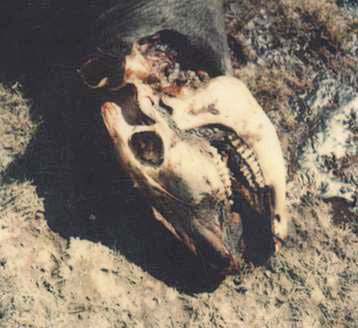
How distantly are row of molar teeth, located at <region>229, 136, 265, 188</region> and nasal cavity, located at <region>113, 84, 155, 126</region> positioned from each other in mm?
503

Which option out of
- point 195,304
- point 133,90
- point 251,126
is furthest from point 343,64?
point 195,304

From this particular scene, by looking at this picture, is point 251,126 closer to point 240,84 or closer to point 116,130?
point 240,84

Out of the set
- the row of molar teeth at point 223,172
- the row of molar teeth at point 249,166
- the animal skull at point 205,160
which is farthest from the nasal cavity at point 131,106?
the row of molar teeth at point 249,166

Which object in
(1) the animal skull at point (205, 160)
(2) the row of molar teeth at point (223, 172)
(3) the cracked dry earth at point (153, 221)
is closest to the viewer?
(1) the animal skull at point (205, 160)

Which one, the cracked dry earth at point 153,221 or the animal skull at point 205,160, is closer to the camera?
the animal skull at point 205,160

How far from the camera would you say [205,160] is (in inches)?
122

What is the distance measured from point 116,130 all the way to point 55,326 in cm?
118

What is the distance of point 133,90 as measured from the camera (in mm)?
3080

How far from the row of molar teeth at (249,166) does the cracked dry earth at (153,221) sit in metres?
0.45

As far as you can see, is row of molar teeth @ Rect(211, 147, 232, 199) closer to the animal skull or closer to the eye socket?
the animal skull

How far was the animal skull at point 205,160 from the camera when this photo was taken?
3.06 meters

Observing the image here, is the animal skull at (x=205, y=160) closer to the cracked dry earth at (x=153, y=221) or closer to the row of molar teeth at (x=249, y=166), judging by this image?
the row of molar teeth at (x=249, y=166)

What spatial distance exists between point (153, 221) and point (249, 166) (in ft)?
2.22

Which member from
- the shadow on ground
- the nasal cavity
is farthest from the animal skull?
the shadow on ground
